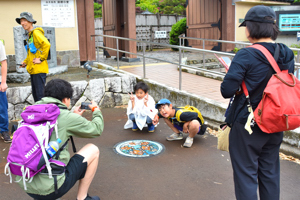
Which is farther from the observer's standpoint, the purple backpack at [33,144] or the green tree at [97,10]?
the green tree at [97,10]

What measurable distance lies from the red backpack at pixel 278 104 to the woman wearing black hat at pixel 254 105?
7cm

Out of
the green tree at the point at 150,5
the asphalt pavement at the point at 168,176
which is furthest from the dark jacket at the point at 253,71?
the green tree at the point at 150,5

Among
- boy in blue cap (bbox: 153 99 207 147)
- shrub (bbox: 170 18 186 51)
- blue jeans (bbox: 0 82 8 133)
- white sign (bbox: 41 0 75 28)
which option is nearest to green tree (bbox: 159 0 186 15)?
shrub (bbox: 170 18 186 51)

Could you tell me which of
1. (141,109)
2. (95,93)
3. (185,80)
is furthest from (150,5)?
(141,109)

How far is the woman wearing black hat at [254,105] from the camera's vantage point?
2.15 m

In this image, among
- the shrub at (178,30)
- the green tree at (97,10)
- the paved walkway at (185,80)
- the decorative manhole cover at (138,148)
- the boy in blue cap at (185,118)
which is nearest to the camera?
the decorative manhole cover at (138,148)

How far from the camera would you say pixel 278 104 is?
2033 mm

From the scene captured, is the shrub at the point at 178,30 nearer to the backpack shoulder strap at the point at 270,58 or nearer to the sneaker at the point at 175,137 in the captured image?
the sneaker at the point at 175,137

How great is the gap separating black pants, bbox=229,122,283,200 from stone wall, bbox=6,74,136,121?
4549 millimetres

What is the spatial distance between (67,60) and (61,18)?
1.17 metres

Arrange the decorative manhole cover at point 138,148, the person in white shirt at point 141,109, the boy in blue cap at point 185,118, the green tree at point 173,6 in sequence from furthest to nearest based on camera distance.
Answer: the green tree at point 173,6 → the person in white shirt at point 141,109 → the boy in blue cap at point 185,118 → the decorative manhole cover at point 138,148

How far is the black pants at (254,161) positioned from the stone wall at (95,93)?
4.55 meters

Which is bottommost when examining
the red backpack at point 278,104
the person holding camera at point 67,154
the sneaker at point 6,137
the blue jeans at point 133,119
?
the sneaker at point 6,137

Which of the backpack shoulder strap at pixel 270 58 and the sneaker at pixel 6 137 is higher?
the backpack shoulder strap at pixel 270 58
